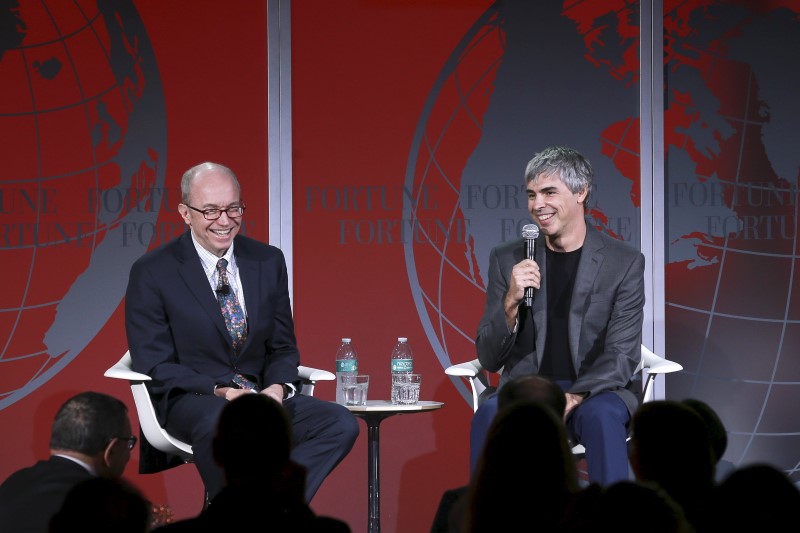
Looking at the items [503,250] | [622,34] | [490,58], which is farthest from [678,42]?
[503,250]

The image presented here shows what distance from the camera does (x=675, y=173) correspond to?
5070 millimetres

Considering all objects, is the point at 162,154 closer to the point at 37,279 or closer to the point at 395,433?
the point at 37,279

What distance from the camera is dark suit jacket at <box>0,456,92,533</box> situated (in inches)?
77.8

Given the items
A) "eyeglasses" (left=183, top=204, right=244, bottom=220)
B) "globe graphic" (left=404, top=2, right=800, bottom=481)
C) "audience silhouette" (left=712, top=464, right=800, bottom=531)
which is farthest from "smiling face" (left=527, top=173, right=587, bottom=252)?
"audience silhouette" (left=712, top=464, right=800, bottom=531)

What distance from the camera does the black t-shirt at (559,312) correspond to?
3770 mm

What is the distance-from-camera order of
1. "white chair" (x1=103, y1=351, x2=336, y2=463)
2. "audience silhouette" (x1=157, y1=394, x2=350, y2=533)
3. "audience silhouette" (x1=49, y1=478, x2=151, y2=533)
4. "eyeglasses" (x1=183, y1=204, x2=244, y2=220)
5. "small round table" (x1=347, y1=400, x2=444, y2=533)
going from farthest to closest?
"small round table" (x1=347, y1=400, x2=444, y2=533) → "eyeglasses" (x1=183, y1=204, x2=244, y2=220) → "white chair" (x1=103, y1=351, x2=336, y2=463) → "audience silhouette" (x1=157, y1=394, x2=350, y2=533) → "audience silhouette" (x1=49, y1=478, x2=151, y2=533)

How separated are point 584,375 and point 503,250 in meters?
0.60

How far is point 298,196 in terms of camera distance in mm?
5090

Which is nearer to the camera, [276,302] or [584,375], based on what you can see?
[584,375]

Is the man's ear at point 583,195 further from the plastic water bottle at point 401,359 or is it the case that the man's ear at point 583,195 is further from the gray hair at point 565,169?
the plastic water bottle at point 401,359

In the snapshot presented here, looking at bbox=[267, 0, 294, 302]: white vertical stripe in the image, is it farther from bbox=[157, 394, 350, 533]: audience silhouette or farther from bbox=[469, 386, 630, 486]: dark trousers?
bbox=[157, 394, 350, 533]: audience silhouette

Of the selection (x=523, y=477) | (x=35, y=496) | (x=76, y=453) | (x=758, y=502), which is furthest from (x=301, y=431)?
(x=758, y=502)

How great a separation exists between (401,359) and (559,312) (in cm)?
99

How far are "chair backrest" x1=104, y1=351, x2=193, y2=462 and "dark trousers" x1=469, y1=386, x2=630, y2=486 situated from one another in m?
1.06
